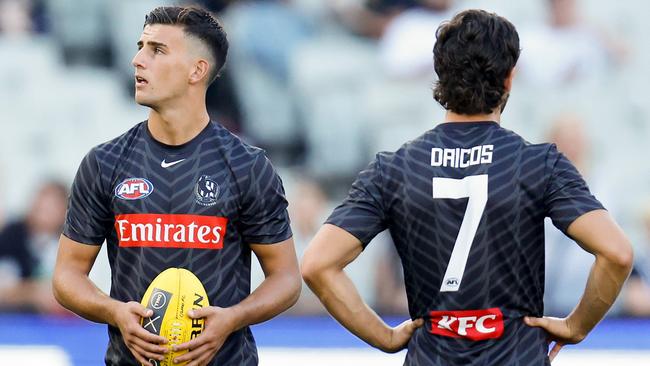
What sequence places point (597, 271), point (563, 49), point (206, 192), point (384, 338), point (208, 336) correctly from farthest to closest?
point (563, 49), point (206, 192), point (384, 338), point (208, 336), point (597, 271)

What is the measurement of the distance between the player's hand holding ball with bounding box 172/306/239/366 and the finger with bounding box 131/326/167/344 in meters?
0.06

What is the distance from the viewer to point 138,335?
15.3 feet

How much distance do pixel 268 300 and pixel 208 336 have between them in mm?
355

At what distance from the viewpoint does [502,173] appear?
460 cm

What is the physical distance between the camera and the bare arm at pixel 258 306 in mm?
4711

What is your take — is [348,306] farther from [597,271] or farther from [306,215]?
[306,215]

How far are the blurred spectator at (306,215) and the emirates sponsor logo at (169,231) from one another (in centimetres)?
554

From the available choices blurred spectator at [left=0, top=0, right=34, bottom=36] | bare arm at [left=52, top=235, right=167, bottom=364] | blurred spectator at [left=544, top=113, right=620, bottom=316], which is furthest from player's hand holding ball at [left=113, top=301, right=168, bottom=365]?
blurred spectator at [left=0, top=0, right=34, bottom=36]

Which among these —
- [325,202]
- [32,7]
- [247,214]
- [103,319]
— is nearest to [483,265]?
[247,214]

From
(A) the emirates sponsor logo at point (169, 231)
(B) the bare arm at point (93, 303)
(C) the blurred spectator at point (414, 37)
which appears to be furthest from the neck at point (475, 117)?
(C) the blurred spectator at point (414, 37)

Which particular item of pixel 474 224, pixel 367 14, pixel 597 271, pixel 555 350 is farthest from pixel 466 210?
pixel 367 14

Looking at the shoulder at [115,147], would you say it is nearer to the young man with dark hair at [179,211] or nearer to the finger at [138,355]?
the young man with dark hair at [179,211]

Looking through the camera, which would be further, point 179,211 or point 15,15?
point 15,15

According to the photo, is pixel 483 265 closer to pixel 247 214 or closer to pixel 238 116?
pixel 247 214
